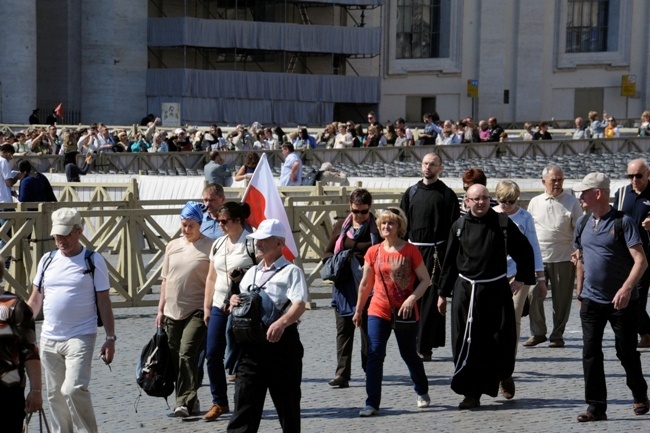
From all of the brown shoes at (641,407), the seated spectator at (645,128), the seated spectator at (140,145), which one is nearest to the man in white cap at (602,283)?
the brown shoes at (641,407)

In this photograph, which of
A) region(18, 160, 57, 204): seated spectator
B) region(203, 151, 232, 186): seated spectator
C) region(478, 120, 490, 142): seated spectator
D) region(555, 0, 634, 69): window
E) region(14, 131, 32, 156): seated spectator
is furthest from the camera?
region(555, 0, 634, 69): window

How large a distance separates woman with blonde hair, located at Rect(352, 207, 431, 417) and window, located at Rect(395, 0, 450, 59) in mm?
59092

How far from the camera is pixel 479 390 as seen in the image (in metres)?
8.90

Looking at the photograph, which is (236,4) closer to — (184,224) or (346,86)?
(346,86)

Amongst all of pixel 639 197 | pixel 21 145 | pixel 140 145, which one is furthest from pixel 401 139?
pixel 639 197

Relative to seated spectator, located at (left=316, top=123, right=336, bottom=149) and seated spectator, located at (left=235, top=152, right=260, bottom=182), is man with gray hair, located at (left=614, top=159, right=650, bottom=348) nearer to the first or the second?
seated spectator, located at (left=235, top=152, right=260, bottom=182)

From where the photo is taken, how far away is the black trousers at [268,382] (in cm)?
708

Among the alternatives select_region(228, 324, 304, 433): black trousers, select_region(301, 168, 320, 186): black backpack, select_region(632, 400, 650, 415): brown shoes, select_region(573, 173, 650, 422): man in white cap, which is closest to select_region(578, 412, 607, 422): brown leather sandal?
select_region(573, 173, 650, 422): man in white cap

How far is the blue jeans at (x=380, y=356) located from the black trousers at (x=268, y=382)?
5.37 feet

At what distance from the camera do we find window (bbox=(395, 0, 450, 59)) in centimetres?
6744

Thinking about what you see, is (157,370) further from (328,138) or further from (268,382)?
(328,138)

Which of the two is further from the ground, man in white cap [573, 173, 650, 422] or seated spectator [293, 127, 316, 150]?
seated spectator [293, 127, 316, 150]

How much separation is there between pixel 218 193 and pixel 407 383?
207cm

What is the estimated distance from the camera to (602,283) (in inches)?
332
